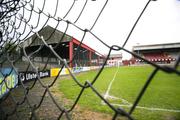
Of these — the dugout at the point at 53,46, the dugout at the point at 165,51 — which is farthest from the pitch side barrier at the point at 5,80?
the dugout at the point at 165,51

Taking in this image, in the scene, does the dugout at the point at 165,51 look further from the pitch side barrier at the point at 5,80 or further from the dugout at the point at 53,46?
the pitch side barrier at the point at 5,80

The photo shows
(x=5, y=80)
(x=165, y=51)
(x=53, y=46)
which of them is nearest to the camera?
(x=5, y=80)

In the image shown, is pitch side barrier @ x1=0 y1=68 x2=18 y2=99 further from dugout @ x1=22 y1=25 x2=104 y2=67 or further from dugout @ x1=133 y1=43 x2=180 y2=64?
dugout @ x1=133 y1=43 x2=180 y2=64

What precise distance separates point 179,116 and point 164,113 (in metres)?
0.29

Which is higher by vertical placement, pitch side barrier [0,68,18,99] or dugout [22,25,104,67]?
dugout [22,25,104,67]

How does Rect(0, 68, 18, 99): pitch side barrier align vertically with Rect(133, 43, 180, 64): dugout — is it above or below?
below

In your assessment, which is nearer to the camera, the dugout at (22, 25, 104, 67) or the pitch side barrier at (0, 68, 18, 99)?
the dugout at (22, 25, 104, 67)

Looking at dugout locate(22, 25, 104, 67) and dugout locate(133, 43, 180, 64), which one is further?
dugout locate(133, 43, 180, 64)

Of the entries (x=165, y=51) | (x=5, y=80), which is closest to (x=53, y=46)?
(x=5, y=80)

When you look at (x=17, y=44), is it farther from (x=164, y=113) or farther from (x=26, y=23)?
(x=164, y=113)

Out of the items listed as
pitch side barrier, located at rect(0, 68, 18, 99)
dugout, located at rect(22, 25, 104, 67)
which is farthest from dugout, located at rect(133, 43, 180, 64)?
pitch side barrier, located at rect(0, 68, 18, 99)

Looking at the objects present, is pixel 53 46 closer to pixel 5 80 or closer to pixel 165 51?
pixel 5 80

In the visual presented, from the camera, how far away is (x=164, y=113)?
411cm

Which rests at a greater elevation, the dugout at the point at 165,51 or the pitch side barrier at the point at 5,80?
the dugout at the point at 165,51
